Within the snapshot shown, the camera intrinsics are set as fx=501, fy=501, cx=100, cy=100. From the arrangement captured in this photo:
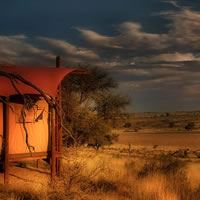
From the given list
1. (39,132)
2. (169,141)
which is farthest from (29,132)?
(169,141)

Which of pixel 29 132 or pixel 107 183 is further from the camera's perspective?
pixel 29 132

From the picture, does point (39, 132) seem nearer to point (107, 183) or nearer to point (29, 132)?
point (29, 132)

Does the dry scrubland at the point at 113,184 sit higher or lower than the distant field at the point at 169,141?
higher

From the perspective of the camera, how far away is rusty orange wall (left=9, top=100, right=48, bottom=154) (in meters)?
17.6

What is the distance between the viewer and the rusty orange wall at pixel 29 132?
17.6 metres

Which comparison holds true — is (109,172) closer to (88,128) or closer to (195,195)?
(195,195)

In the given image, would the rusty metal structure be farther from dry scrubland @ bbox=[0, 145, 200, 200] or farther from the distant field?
the distant field

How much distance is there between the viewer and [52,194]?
1224 centimetres

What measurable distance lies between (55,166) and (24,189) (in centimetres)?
339

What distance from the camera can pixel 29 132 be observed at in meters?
18.0

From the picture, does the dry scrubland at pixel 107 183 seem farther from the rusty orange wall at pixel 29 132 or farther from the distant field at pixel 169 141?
the distant field at pixel 169 141

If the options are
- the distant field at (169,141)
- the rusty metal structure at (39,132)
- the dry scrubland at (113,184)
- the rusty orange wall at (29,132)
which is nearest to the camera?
the dry scrubland at (113,184)

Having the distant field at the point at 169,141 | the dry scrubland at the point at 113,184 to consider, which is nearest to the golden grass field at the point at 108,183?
the dry scrubland at the point at 113,184

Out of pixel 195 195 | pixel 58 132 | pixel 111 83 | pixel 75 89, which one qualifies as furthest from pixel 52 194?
pixel 111 83
